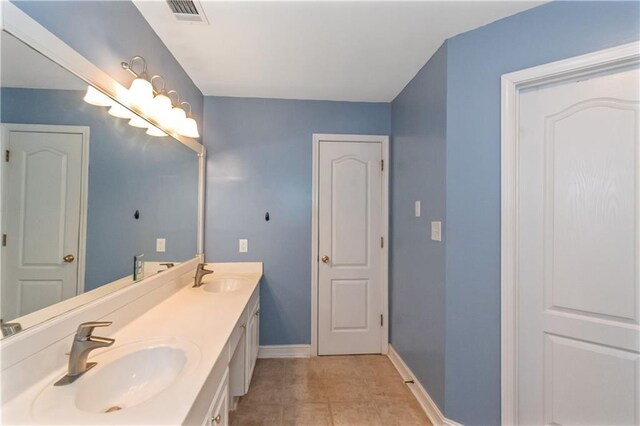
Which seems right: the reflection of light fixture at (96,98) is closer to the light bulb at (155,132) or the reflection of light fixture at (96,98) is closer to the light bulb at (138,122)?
the light bulb at (138,122)

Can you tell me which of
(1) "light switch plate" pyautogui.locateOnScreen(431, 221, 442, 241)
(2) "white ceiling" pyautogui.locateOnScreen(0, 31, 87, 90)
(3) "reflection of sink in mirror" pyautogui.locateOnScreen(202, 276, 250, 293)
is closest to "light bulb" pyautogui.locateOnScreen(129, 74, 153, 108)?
(2) "white ceiling" pyautogui.locateOnScreen(0, 31, 87, 90)

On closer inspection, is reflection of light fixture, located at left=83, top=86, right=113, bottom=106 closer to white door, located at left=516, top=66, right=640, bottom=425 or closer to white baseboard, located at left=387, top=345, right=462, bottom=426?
white door, located at left=516, top=66, right=640, bottom=425

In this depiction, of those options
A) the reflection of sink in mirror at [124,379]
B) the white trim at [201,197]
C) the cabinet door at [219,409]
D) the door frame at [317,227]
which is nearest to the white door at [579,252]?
the door frame at [317,227]

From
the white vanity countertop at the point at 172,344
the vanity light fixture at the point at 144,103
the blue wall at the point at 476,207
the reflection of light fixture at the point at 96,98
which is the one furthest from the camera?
the blue wall at the point at 476,207

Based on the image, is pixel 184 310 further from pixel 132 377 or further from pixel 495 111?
pixel 495 111

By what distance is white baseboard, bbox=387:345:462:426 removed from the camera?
1693 mm

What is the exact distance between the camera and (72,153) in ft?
3.41

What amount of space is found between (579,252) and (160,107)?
7.99 ft

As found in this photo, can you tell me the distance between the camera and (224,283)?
7.36ft

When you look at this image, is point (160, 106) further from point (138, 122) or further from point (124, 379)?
point (124, 379)

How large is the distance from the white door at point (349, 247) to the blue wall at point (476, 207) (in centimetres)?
103

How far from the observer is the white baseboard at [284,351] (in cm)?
255

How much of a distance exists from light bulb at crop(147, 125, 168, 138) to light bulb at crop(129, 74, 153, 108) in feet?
0.67

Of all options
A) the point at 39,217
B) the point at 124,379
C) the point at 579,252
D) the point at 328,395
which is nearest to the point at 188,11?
the point at 39,217
